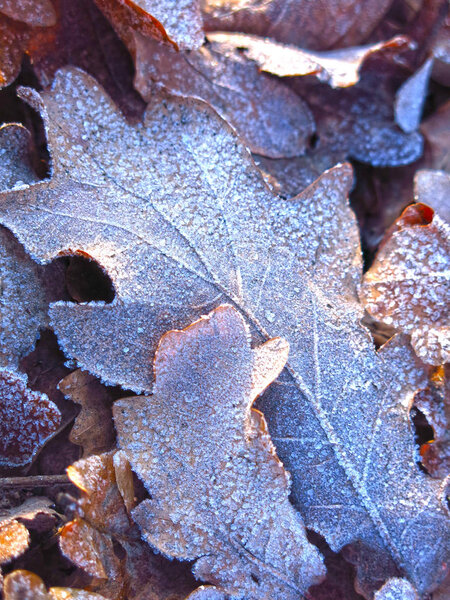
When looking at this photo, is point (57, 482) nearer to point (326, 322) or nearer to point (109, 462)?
point (109, 462)

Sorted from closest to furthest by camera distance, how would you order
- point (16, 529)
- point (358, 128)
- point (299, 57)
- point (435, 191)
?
point (16, 529) < point (435, 191) < point (299, 57) < point (358, 128)

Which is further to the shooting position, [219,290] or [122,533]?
[219,290]

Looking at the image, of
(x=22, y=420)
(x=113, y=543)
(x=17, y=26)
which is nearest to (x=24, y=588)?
(x=113, y=543)

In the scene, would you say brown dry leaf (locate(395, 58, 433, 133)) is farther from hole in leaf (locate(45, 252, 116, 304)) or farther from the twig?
the twig

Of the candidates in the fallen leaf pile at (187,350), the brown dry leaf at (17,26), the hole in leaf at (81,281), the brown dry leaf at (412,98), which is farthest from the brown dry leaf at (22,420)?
the brown dry leaf at (412,98)

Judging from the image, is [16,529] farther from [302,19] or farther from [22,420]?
[302,19]

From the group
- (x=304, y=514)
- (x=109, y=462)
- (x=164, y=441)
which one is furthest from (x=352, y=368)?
(x=109, y=462)

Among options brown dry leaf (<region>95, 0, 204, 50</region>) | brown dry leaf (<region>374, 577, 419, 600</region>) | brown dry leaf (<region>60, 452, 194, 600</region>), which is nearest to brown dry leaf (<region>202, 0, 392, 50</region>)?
brown dry leaf (<region>95, 0, 204, 50</region>)

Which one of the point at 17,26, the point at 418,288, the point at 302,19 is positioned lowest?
the point at 418,288
